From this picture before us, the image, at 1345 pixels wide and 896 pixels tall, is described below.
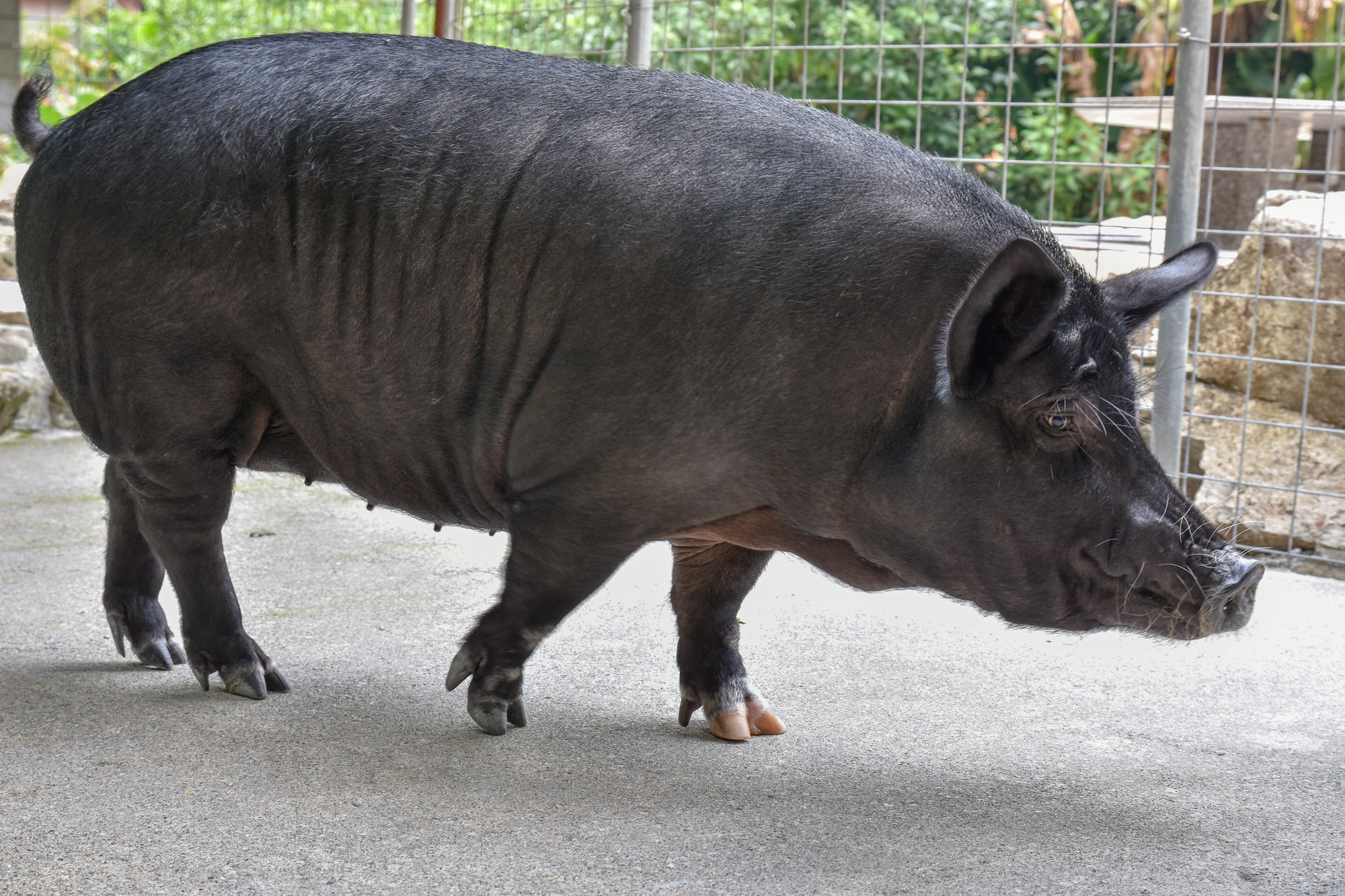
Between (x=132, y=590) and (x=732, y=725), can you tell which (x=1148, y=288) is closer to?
(x=732, y=725)

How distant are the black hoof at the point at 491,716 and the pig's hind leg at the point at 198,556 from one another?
60 centimetres

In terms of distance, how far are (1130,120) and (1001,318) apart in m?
5.84

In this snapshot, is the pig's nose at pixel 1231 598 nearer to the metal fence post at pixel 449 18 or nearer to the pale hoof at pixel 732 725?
the pale hoof at pixel 732 725

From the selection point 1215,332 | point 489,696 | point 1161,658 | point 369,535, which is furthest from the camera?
point 1215,332

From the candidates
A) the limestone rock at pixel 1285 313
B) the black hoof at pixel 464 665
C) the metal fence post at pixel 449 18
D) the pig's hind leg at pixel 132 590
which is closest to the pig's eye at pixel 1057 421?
the black hoof at pixel 464 665

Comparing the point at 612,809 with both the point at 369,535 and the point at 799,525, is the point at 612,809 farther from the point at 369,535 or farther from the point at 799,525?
the point at 369,535

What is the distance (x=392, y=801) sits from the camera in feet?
9.05

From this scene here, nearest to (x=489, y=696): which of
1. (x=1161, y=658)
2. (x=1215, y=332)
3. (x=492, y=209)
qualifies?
(x=492, y=209)

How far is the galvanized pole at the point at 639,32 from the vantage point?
539 cm

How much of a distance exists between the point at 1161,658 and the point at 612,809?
185 cm

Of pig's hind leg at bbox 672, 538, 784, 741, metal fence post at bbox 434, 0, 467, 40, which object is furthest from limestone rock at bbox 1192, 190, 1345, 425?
metal fence post at bbox 434, 0, 467, 40

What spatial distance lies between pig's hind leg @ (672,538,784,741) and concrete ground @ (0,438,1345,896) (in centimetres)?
8

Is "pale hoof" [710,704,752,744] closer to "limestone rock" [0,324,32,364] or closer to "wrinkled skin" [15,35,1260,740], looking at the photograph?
"wrinkled skin" [15,35,1260,740]

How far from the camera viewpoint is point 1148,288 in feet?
9.14
